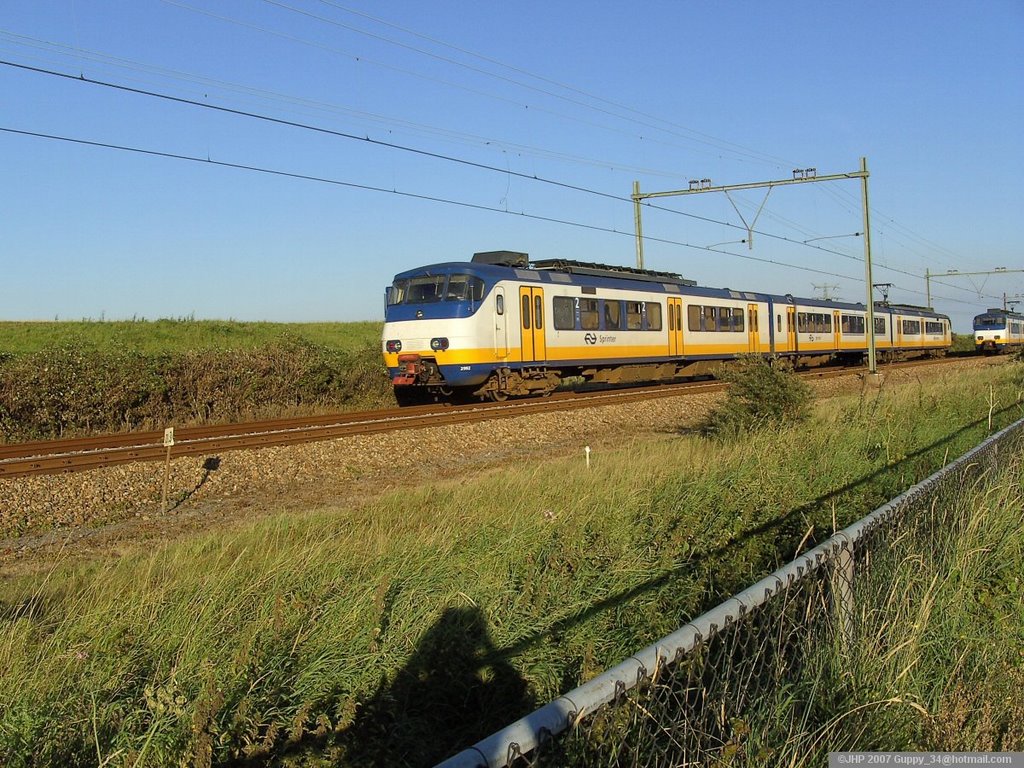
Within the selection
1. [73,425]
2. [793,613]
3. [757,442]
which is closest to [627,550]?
[793,613]

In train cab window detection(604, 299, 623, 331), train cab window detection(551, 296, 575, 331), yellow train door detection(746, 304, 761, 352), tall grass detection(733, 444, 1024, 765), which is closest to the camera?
tall grass detection(733, 444, 1024, 765)

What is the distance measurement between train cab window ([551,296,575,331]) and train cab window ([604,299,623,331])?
1495 millimetres

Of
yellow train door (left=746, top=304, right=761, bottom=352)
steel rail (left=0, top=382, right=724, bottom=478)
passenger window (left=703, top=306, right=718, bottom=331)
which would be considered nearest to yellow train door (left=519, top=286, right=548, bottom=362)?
steel rail (left=0, top=382, right=724, bottom=478)

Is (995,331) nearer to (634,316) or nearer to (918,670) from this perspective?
(634,316)

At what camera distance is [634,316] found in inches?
948

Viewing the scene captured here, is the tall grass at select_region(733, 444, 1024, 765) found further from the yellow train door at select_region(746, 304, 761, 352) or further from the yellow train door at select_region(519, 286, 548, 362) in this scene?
the yellow train door at select_region(746, 304, 761, 352)

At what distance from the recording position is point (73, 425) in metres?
17.8

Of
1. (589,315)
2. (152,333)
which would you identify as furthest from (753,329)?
(152,333)

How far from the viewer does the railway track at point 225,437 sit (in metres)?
11.8

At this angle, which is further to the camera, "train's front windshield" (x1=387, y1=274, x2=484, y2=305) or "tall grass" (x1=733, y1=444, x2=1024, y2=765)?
"train's front windshield" (x1=387, y1=274, x2=484, y2=305)

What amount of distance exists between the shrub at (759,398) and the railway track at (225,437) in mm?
4494

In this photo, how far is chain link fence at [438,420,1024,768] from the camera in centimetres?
235

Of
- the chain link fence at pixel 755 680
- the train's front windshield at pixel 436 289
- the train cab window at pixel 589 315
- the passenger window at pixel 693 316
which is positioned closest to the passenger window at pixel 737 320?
the passenger window at pixel 693 316

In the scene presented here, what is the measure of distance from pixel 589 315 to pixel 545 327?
6.07 feet
